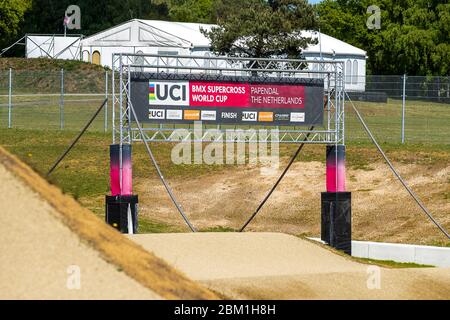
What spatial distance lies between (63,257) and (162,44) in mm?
49227

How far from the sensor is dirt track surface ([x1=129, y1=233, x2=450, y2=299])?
Result: 15.4 metres

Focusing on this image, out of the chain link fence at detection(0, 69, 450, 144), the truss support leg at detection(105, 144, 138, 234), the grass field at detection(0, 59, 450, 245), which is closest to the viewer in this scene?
the truss support leg at detection(105, 144, 138, 234)

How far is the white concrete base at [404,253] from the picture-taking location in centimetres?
2216

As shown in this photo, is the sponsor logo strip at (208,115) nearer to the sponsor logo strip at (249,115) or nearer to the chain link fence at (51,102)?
the sponsor logo strip at (249,115)

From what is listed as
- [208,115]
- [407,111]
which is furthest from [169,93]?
[407,111]

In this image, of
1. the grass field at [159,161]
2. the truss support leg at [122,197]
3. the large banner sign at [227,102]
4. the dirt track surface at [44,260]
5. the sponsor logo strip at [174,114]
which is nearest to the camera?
the dirt track surface at [44,260]

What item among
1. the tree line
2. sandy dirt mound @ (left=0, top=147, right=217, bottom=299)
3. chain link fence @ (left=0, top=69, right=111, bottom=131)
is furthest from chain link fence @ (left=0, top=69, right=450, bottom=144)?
sandy dirt mound @ (left=0, top=147, right=217, bottom=299)

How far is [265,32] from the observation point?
187ft

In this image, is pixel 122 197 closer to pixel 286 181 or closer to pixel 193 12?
pixel 286 181

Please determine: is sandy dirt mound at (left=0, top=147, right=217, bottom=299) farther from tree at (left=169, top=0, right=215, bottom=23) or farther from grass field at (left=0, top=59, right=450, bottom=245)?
tree at (left=169, top=0, right=215, bottom=23)

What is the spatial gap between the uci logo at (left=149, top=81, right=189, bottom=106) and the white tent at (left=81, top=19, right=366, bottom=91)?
1372 inches

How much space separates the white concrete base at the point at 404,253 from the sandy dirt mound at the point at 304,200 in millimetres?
2651

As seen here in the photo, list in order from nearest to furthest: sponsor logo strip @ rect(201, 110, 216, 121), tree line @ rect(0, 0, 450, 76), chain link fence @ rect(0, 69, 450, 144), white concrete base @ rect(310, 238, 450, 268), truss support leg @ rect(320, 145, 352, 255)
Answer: white concrete base @ rect(310, 238, 450, 268) → truss support leg @ rect(320, 145, 352, 255) → sponsor logo strip @ rect(201, 110, 216, 121) → chain link fence @ rect(0, 69, 450, 144) → tree line @ rect(0, 0, 450, 76)

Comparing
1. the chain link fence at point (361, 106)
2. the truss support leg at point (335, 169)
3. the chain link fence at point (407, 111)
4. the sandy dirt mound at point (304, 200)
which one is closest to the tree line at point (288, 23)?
the chain link fence at point (361, 106)
